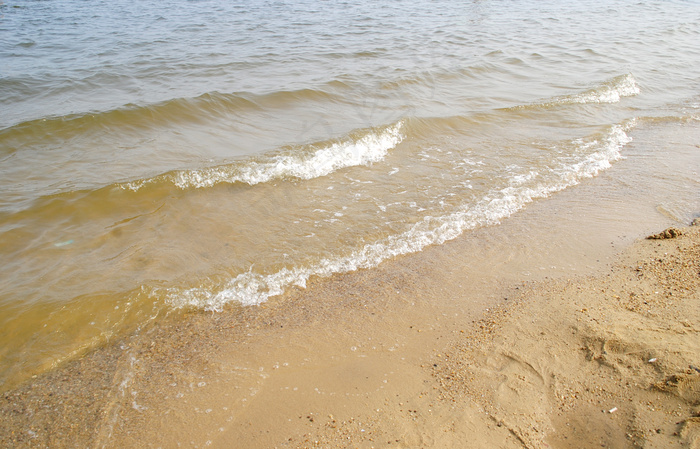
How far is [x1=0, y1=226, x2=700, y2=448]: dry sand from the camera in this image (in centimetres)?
254

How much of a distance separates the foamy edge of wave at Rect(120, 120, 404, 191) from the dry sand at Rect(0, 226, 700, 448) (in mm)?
2554

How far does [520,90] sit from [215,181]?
Result: 728cm

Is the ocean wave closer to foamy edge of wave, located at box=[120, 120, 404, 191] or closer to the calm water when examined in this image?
the calm water

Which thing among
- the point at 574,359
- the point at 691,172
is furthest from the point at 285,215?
the point at 691,172

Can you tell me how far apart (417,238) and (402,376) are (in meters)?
1.97

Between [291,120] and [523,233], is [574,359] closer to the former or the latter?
[523,233]

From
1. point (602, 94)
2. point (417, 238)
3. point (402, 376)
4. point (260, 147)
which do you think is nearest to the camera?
point (402, 376)

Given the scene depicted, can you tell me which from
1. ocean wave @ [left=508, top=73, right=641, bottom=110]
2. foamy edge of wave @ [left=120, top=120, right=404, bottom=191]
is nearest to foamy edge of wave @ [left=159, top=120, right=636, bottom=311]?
foamy edge of wave @ [left=120, top=120, right=404, bottom=191]

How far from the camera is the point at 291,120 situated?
7891 millimetres

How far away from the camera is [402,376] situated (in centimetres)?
295

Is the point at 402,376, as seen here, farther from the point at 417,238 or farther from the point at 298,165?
the point at 298,165

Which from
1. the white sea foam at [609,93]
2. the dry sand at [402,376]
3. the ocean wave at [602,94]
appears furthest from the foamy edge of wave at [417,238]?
the white sea foam at [609,93]

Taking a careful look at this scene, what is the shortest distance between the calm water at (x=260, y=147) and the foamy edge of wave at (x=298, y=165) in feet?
0.11

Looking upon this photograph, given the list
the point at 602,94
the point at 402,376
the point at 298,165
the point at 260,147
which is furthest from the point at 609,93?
the point at 402,376
